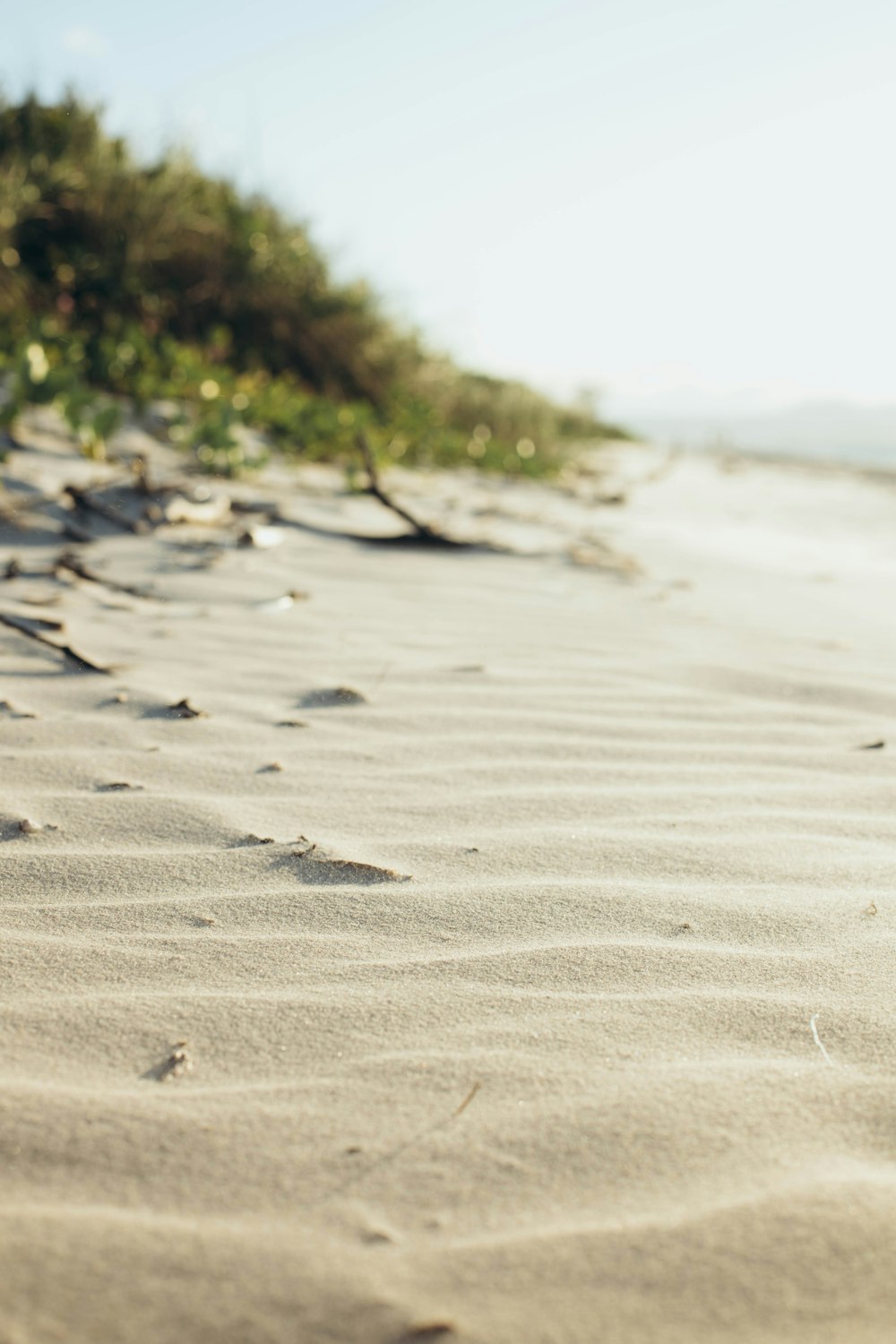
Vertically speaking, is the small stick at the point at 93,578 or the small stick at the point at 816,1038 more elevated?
the small stick at the point at 93,578

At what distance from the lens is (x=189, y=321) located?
7480 millimetres

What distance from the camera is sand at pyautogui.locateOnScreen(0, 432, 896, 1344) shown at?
0.97 metres

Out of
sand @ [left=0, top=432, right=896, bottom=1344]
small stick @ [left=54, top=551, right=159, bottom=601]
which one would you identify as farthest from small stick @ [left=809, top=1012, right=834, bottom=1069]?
small stick @ [left=54, top=551, right=159, bottom=601]

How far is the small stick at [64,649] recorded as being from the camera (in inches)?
103

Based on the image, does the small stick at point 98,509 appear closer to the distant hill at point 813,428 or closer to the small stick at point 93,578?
the small stick at point 93,578

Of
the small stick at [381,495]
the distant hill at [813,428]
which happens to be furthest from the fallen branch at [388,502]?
the distant hill at [813,428]

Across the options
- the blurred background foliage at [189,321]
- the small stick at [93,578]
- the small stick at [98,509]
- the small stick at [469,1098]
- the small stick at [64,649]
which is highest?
the blurred background foliage at [189,321]

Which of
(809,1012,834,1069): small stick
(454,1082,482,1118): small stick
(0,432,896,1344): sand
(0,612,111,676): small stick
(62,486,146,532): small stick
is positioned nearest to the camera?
(0,432,896,1344): sand

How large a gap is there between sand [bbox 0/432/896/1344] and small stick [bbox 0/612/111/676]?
0.04m

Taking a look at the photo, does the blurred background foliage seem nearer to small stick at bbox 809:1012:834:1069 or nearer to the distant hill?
small stick at bbox 809:1012:834:1069

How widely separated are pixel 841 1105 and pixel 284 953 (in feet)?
2.37

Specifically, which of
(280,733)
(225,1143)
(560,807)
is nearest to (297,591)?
(280,733)

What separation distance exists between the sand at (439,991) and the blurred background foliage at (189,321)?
9.52 ft

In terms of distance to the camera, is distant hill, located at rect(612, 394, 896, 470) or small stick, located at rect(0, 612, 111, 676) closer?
small stick, located at rect(0, 612, 111, 676)
